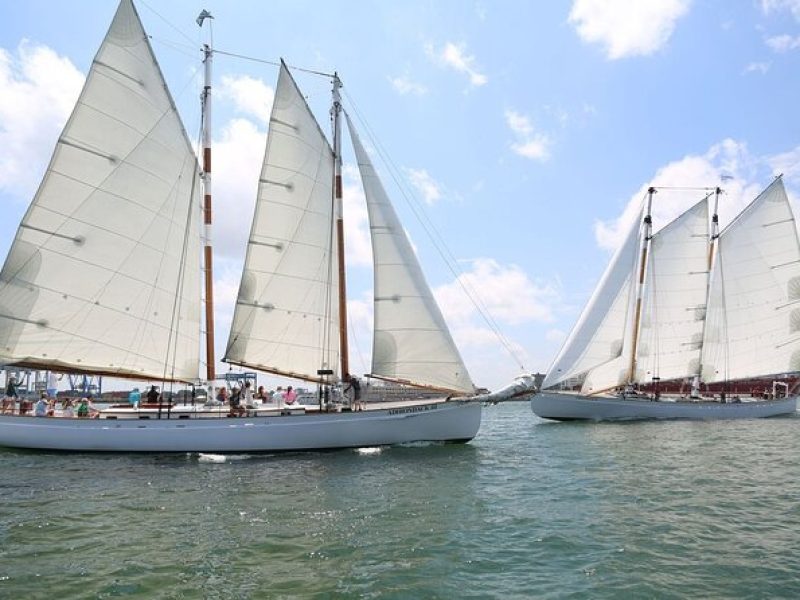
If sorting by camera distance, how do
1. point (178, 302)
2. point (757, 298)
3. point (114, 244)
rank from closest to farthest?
point (114, 244)
point (178, 302)
point (757, 298)

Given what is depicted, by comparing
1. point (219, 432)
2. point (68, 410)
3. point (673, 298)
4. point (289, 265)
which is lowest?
point (219, 432)

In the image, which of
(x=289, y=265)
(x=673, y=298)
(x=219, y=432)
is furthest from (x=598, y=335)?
(x=219, y=432)

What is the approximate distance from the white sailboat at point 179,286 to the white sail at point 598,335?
18076mm

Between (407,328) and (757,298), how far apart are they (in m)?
36.5

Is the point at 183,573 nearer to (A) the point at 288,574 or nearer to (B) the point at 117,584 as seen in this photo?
(B) the point at 117,584

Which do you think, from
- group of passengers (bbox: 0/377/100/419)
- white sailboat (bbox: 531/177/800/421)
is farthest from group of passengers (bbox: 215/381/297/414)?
white sailboat (bbox: 531/177/800/421)

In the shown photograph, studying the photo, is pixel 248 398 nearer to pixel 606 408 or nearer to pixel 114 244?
pixel 114 244

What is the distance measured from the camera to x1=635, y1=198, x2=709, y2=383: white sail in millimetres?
47969

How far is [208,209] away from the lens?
28297 millimetres

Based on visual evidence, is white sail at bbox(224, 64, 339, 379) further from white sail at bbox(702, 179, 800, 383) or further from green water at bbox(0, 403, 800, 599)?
white sail at bbox(702, 179, 800, 383)

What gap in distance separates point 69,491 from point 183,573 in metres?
9.07

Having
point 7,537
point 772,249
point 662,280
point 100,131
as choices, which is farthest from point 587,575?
point 772,249

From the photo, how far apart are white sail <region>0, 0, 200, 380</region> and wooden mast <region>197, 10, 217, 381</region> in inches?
22.3

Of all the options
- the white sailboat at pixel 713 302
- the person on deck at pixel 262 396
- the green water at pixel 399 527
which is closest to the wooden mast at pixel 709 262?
the white sailboat at pixel 713 302
